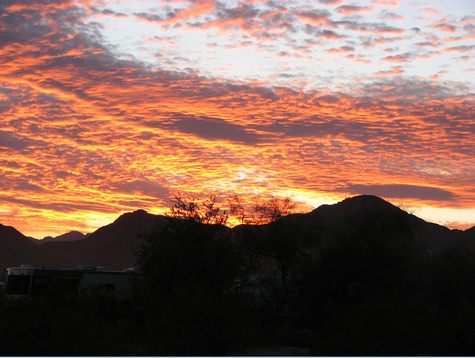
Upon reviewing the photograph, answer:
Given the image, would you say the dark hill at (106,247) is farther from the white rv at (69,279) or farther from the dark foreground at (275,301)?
the dark foreground at (275,301)

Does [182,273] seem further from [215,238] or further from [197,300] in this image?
[197,300]

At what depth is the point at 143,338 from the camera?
2014 centimetres

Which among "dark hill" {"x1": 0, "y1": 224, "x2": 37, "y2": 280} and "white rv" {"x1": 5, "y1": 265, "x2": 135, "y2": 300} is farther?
"dark hill" {"x1": 0, "y1": 224, "x2": 37, "y2": 280}

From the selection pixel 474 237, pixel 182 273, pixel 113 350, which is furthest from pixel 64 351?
pixel 474 237

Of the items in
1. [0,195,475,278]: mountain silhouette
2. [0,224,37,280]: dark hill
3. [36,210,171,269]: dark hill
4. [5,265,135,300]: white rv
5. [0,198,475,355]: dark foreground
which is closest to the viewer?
[0,198,475,355]: dark foreground

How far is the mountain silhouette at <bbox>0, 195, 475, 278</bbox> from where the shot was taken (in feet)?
144

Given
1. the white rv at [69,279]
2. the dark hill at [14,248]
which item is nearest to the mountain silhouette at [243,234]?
the dark hill at [14,248]

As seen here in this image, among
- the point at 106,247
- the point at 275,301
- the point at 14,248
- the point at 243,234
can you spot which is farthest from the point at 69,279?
the point at 14,248

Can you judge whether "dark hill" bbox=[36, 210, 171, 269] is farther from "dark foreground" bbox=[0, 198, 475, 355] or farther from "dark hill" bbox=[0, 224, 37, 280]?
"dark foreground" bbox=[0, 198, 475, 355]

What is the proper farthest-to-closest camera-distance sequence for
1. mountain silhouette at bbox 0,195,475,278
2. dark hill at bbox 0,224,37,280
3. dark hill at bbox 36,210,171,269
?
dark hill at bbox 36,210,171,269 < dark hill at bbox 0,224,37,280 < mountain silhouette at bbox 0,195,475,278

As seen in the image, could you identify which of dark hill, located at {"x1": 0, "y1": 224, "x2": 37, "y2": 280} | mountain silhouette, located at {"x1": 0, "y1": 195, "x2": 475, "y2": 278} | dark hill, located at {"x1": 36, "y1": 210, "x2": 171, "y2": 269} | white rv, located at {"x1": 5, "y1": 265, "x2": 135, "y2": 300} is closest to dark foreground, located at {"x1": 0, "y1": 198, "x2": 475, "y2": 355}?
mountain silhouette, located at {"x1": 0, "y1": 195, "x2": 475, "y2": 278}

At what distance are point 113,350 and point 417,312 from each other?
9.83 meters

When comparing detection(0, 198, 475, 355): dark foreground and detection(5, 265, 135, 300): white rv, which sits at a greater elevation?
detection(0, 198, 475, 355): dark foreground

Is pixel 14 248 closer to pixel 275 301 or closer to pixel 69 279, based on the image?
pixel 69 279
